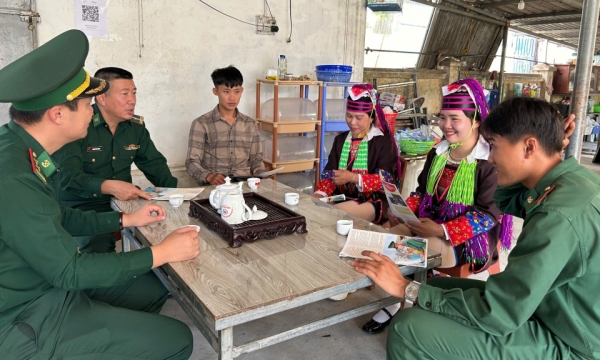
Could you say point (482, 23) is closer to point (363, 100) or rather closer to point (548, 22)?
point (548, 22)

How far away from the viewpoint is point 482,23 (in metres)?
8.76

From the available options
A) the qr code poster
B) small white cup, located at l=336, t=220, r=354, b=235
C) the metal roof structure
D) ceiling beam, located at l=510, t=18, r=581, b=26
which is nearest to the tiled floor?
small white cup, located at l=336, t=220, r=354, b=235

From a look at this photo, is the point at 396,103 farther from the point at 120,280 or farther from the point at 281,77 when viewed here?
the point at 120,280

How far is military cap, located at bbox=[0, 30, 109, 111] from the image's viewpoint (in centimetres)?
134

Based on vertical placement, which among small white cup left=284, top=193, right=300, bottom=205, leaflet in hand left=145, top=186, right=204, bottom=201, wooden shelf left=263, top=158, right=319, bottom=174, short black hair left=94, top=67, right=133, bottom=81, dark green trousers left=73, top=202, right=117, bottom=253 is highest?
short black hair left=94, top=67, right=133, bottom=81

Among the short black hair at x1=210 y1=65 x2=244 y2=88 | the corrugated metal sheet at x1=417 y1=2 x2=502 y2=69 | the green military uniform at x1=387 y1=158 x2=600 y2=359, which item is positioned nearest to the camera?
the green military uniform at x1=387 y1=158 x2=600 y2=359

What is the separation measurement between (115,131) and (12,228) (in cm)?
164

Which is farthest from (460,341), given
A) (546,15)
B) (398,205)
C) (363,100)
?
(546,15)

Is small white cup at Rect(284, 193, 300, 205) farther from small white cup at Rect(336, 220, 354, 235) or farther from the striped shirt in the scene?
the striped shirt

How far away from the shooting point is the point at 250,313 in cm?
128

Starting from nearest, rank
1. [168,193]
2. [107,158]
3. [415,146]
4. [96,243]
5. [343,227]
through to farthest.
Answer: [343,227] → [168,193] → [96,243] → [107,158] → [415,146]

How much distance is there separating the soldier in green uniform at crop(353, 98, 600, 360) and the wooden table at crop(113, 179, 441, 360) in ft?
0.49

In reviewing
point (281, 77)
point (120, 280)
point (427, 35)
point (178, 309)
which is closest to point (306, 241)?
point (120, 280)

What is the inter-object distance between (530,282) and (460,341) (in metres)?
0.32
